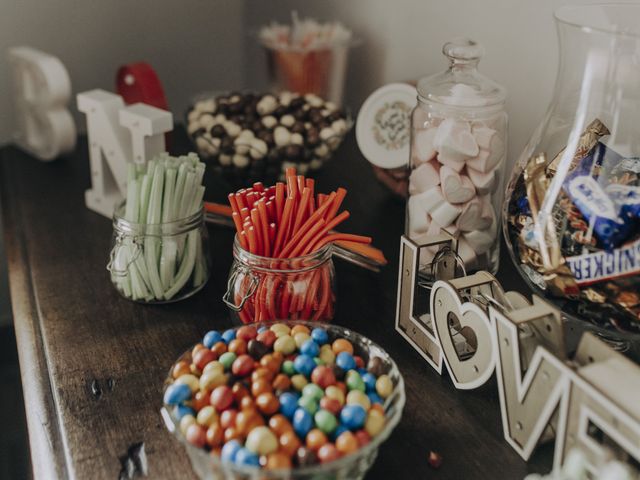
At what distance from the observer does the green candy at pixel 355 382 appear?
0.59 meters

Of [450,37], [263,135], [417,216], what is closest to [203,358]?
[417,216]

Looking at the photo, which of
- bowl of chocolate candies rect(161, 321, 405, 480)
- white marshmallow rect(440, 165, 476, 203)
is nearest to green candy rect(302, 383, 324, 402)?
bowl of chocolate candies rect(161, 321, 405, 480)

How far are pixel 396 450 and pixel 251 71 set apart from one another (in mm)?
1300

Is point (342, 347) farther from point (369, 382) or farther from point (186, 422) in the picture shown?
point (186, 422)

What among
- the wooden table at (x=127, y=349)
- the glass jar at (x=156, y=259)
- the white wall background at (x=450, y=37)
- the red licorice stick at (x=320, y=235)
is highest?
the white wall background at (x=450, y=37)

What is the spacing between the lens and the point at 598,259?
1.97 feet

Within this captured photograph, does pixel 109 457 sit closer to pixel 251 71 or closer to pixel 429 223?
pixel 429 223

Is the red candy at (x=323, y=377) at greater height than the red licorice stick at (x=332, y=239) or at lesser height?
lesser

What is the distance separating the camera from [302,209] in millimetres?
729

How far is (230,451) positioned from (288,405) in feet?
0.21

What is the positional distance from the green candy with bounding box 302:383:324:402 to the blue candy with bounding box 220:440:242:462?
77mm

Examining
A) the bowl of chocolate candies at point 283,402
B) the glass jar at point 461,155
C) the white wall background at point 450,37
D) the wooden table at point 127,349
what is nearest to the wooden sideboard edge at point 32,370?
the wooden table at point 127,349

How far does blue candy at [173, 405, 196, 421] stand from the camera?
56cm

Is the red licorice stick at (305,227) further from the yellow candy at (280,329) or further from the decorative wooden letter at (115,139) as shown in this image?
the decorative wooden letter at (115,139)
